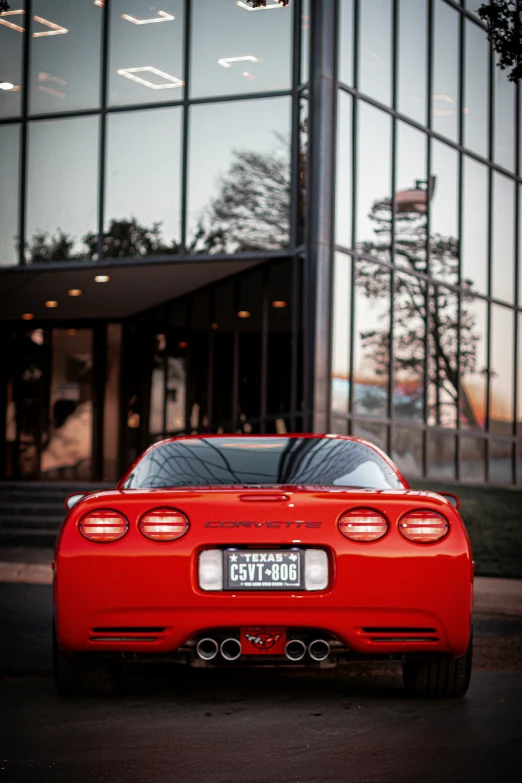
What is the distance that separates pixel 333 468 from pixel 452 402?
45.0 ft

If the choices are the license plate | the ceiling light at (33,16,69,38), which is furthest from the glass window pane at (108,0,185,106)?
the license plate

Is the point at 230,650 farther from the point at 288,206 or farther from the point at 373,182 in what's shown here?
the point at 373,182

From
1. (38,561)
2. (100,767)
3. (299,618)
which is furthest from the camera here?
(38,561)

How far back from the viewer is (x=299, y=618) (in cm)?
506

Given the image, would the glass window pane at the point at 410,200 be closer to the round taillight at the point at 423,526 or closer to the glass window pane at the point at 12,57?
the glass window pane at the point at 12,57

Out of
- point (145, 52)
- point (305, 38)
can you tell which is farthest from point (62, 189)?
point (305, 38)

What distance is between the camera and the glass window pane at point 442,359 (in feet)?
62.7

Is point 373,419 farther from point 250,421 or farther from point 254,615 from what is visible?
point 254,615

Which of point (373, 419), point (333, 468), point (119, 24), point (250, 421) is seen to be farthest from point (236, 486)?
point (119, 24)

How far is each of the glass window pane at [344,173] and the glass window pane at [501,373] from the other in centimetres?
458

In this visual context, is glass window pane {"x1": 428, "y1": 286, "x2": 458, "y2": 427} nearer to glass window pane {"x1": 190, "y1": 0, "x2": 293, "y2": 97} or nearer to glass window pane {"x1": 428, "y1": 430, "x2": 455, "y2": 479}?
glass window pane {"x1": 428, "y1": 430, "x2": 455, "y2": 479}

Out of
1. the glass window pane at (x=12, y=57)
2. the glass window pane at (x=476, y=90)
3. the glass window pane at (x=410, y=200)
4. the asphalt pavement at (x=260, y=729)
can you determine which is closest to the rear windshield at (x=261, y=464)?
the asphalt pavement at (x=260, y=729)

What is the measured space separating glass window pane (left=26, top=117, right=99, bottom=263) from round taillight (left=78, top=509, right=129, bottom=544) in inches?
551

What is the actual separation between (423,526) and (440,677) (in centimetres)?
87
